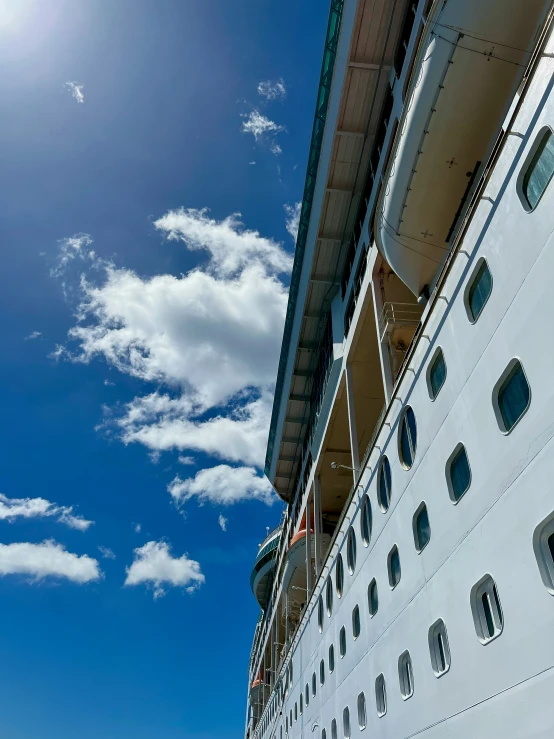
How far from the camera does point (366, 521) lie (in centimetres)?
1068

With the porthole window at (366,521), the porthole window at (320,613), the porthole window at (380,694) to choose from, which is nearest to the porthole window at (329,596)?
the porthole window at (320,613)

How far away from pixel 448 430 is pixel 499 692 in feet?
9.98

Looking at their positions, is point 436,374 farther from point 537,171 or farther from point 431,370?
point 537,171

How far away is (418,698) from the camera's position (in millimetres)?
7008

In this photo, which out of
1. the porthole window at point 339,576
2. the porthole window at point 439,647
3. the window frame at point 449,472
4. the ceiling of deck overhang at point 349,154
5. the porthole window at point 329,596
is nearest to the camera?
the window frame at point 449,472

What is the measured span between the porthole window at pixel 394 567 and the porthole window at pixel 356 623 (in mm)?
2253

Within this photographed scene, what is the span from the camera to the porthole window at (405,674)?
7496 millimetres

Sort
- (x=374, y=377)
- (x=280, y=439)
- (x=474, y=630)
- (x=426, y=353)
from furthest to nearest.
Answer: (x=280, y=439) < (x=374, y=377) < (x=426, y=353) < (x=474, y=630)

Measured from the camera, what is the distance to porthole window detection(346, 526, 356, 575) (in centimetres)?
1139

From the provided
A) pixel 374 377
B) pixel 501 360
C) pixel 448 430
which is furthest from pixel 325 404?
pixel 501 360

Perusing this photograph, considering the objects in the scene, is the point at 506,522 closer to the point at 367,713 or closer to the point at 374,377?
the point at 367,713

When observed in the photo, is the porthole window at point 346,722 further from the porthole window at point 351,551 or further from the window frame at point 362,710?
the porthole window at point 351,551

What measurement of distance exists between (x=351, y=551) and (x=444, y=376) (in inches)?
229

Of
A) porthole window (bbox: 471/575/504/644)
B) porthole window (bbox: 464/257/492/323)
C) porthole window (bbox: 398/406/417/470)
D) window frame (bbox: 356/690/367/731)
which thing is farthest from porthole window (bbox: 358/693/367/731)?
porthole window (bbox: 464/257/492/323)
